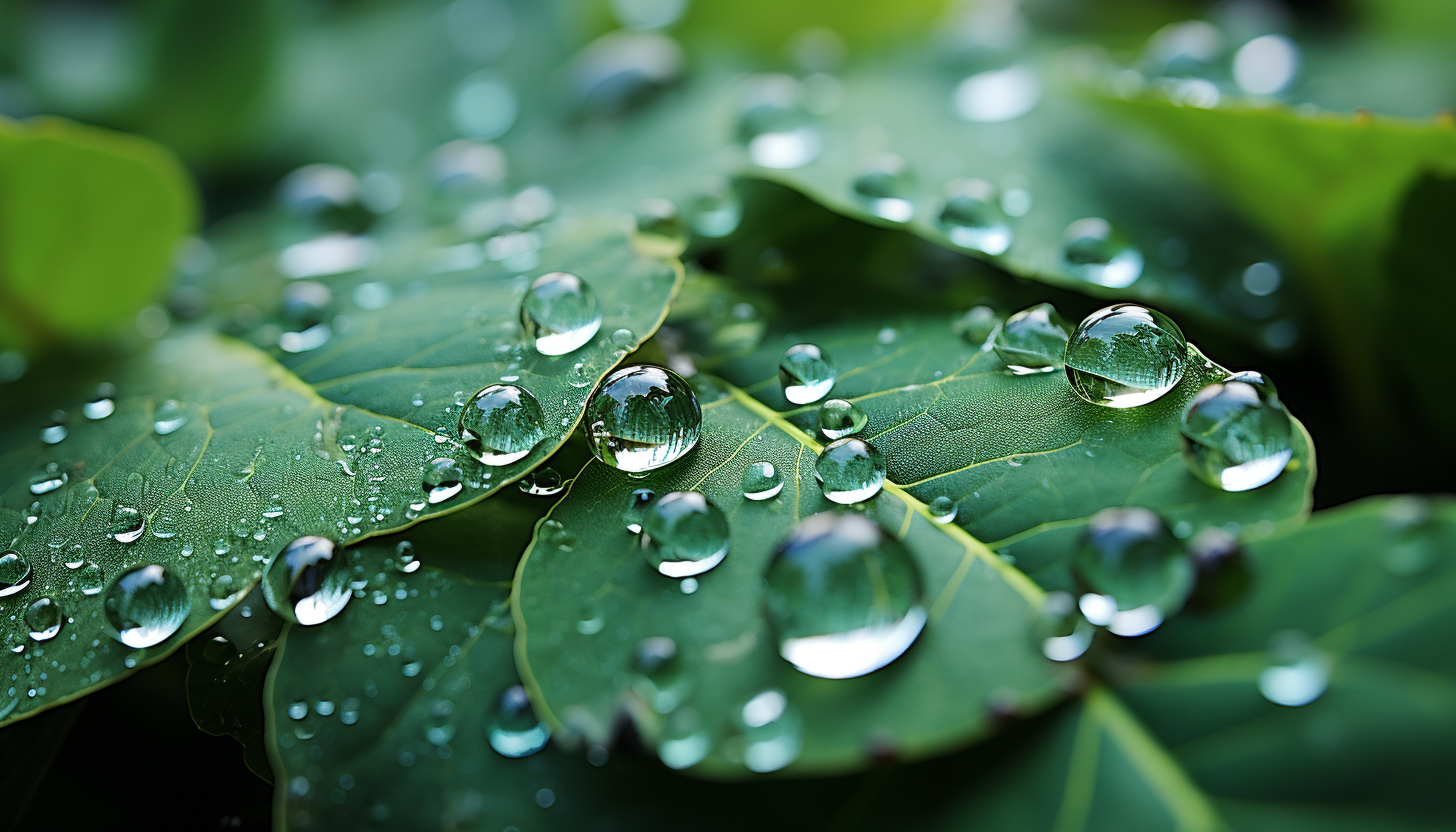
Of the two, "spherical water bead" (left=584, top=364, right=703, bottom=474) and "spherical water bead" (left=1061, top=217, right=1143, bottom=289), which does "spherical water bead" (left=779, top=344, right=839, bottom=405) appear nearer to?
"spherical water bead" (left=584, top=364, right=703, bottom=474)

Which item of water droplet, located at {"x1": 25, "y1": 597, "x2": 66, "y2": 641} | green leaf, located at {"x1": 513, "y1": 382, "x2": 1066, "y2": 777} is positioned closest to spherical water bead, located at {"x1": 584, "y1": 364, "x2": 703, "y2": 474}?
green leaf, located at {"x1": 513, "y1": 382, "x2": 1066, "y2": 777}

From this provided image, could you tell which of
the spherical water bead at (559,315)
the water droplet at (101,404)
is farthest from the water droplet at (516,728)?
the water droplet at (101,404)

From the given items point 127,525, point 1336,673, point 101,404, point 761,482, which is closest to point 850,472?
point 761,482

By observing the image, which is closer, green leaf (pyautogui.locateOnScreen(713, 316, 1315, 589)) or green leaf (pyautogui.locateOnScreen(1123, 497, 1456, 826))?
green leaf (pyautogui.locateOnScreen(1123, 497, 1456, 826))

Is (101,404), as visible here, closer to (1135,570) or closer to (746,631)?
(746,631)

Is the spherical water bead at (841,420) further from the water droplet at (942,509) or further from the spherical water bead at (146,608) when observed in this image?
the spherical water bead at (146,608)

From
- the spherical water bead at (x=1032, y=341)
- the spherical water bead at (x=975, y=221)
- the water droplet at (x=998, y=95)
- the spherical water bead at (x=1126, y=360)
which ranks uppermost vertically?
the spherical water bead at (x=1126, y=360)
